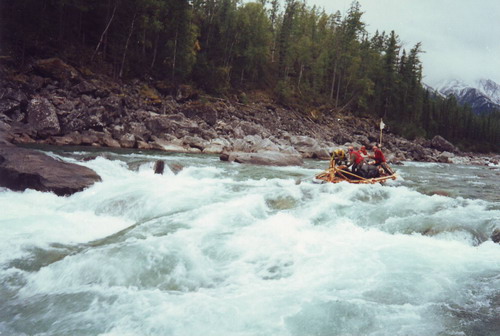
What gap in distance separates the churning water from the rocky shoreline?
10.3 meters

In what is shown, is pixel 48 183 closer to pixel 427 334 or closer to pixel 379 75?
pixel 427 334

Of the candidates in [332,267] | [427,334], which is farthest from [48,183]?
[427,334]

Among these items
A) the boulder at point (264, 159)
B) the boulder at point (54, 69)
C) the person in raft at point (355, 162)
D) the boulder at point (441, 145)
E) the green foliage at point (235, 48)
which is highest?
the green foliage at point (235, 48)

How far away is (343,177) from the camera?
488 inches

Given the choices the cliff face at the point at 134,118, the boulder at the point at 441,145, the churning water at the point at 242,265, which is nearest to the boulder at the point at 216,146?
the cliff face at the point at 134,118

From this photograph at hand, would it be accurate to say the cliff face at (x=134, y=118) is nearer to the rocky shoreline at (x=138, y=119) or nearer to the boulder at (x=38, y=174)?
the rocky shoreline at (x=138, y=119)

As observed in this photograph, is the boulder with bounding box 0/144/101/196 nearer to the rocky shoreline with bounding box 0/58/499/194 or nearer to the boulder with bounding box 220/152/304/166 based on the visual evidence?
the boulder with bounding box 220/152/304/166

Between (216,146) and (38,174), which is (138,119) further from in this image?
(38,174)

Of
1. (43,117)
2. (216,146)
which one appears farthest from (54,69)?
(216,146)

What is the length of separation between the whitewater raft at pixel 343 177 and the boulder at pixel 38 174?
766 cm

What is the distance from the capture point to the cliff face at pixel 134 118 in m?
20.4

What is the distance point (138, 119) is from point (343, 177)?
17.8m

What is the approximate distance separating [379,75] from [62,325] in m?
59.0

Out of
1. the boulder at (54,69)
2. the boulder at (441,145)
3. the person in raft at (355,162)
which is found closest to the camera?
the person in raft at (355,162)
